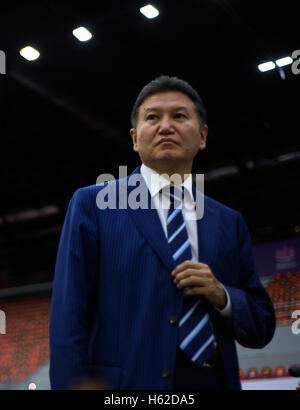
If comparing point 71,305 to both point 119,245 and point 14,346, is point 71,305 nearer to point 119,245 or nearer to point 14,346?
point 119,245

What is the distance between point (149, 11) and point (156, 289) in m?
3.22

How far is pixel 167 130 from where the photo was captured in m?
1.48

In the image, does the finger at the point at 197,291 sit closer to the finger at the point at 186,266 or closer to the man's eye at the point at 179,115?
the finger at the point at 186,266

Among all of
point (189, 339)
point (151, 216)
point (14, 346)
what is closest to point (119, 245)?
point (151, 216)

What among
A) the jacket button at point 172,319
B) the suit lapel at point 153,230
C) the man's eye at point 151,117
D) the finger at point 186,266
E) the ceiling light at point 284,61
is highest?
the ceiling light at point 284,61

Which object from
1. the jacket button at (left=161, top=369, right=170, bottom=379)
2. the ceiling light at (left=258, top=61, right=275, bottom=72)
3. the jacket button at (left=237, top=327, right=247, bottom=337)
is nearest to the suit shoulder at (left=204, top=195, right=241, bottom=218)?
the jacket button at (left=237, top=327, right=247, bottom=337)

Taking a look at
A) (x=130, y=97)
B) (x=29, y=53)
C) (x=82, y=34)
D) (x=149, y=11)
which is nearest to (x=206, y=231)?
(x=149, y=11)

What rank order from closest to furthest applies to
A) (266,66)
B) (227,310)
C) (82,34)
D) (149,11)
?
(227,310) → (149,11) → (82,34) → (266,66)

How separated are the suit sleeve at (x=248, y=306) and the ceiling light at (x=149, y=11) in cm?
287

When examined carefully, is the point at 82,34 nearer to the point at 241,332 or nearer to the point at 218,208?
the point at 218,208

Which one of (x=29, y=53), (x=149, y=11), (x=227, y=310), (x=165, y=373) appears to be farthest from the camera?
(x=29, y=53)

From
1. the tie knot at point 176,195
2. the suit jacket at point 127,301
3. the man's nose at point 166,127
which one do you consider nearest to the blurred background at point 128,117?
the man's nose at point 166,127

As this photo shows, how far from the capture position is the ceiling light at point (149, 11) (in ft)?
13.2

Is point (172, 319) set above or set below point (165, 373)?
above
